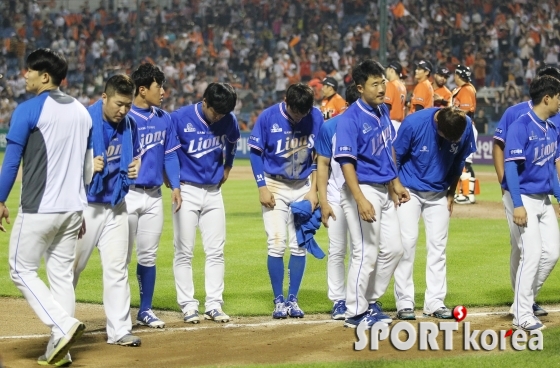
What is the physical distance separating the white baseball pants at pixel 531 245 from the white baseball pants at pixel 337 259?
166cm

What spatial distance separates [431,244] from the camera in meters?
8.38

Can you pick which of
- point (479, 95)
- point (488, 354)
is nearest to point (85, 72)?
point (479, 95)

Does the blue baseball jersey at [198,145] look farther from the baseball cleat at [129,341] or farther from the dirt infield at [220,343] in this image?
the baseball cleat at [129,341]

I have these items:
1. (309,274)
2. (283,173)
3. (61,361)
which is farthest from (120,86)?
(309,274)

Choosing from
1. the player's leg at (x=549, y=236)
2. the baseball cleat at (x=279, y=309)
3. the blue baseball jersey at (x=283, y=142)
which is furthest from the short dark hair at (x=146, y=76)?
the player's leg at (x=549, y=236)

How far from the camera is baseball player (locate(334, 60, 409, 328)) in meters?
7.56

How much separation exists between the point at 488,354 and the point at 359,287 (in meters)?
1.31

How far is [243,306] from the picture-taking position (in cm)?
896

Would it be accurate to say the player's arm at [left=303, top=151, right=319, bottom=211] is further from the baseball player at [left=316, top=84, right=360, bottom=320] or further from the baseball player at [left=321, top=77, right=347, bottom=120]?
the baseball player at [left=321, top=77, right=347, bottom=120]

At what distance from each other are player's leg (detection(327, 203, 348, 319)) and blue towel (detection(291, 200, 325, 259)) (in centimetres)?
23

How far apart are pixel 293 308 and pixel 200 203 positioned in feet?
4.15

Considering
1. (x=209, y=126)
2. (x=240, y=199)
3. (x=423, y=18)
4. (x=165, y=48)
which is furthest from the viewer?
(x=165, y=48)

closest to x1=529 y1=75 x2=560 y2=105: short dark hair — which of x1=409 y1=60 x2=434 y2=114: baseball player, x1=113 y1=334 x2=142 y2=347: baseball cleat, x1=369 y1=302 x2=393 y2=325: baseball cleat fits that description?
x1=369 y1=302 x2=393 y2=325: baseball cleat

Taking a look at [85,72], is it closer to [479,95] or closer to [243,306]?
[479,95]
